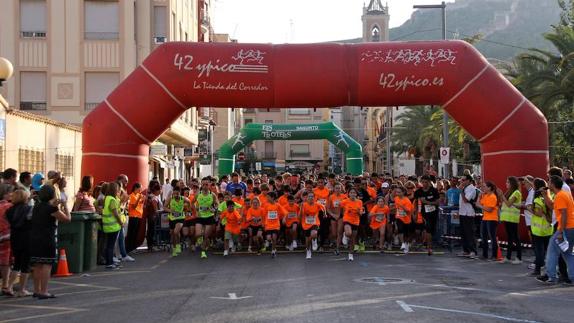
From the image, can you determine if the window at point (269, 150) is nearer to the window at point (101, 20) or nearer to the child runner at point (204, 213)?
the window at point (101, 20)

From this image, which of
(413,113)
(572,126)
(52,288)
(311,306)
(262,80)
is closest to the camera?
(311,306)

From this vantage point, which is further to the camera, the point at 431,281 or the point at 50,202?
the point at 431,281

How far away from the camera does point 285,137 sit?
34750mm

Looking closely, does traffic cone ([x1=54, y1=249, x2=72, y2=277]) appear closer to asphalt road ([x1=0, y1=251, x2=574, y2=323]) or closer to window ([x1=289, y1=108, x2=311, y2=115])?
asphalt road ([x1=0, y1=251, x2=574, y2=323])

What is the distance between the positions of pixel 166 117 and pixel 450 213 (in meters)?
6.99

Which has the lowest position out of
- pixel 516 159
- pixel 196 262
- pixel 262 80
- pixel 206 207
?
pixel 196 262

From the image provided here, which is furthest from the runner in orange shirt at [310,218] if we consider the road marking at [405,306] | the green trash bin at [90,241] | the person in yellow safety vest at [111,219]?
the road marking at [405,306]

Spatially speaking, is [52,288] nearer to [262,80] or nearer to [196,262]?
[196,262]

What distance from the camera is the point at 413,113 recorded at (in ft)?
172

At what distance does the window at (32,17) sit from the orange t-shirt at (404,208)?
19297 millimetres

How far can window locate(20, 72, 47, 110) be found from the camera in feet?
98.9

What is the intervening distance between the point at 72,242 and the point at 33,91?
18912 millimetres

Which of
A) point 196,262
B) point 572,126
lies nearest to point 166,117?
point 196,262

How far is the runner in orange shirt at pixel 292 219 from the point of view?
16.8 meters
